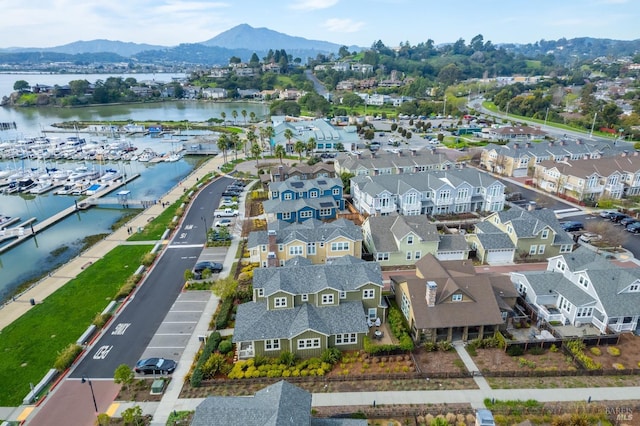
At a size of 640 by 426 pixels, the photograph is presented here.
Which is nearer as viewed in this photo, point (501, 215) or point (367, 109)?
point (501, 215)

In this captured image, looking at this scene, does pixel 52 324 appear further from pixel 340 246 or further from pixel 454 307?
pixel 454 307

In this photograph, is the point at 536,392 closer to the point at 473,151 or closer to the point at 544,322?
the point at 544,322

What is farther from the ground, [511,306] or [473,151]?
[473,151]

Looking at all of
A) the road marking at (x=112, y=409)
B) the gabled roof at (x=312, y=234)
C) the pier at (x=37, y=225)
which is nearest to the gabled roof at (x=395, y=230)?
the gabled roof at (x=312, y=234)

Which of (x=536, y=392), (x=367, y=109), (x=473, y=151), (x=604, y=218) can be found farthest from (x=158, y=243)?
(x=367, y=109)

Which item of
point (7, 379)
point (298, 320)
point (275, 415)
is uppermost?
point (275, 415)

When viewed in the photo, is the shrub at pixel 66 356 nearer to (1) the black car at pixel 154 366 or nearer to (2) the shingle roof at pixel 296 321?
(1) the black car at pixel 154 366
